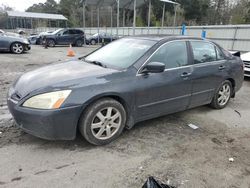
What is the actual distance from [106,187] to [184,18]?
35.8m

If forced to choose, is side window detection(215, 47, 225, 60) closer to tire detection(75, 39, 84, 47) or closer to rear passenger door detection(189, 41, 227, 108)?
rear passenger door detection(189, 41, 227, 108)

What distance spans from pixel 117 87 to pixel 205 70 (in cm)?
193

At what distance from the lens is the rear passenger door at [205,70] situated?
Result: 3846mm

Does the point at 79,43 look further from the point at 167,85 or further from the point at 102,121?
the point at 102,121

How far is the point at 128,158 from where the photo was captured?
8.98 ft

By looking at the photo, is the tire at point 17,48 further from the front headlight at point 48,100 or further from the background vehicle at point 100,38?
the background vehicle at point 100,38

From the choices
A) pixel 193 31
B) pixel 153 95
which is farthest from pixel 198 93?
pixel 193 31

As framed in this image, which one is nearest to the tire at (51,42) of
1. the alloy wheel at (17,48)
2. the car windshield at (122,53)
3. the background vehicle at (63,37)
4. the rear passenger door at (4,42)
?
the background vehicle at (63,37)

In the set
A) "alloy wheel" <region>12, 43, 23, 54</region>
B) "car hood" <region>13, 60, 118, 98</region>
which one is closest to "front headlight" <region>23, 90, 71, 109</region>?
"car hood" <region>13, 60, 118, 98</region>

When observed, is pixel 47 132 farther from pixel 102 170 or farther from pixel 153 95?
pixel 153 95

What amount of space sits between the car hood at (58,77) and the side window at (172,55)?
836 mm

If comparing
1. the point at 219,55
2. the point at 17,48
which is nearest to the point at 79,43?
the point at 17,48

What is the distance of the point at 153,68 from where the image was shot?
309 centimetres

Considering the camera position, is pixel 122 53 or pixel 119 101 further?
pixel 122 53
